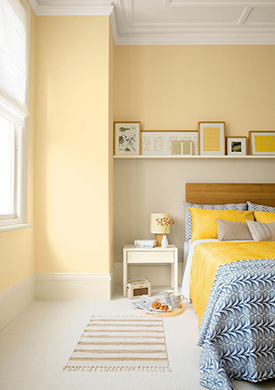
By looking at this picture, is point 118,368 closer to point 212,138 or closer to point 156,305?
point 156,305

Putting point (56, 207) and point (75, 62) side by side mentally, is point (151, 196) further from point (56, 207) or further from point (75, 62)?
point (75, 62)

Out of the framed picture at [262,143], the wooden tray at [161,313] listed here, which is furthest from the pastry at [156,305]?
the framed picture at [262,143]

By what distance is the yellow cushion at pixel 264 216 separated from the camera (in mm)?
3360

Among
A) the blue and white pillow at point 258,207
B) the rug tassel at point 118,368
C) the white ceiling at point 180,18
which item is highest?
the white ceiling at point 180,18

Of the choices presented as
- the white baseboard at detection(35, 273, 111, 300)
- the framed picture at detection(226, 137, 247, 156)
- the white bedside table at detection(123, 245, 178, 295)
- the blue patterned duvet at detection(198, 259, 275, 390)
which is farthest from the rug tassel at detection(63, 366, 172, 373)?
the framed picture at detection(226, 137, 247, 156)

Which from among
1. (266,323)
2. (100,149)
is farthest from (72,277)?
(266,323)

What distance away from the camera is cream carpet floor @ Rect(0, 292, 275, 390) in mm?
1729

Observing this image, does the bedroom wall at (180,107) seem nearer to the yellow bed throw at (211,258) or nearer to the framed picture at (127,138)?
the framed picture at (127,138)

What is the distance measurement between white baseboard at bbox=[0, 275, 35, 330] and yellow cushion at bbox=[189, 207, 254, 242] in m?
1.72

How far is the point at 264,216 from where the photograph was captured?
11.2ft

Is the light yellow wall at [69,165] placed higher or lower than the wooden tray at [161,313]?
higher

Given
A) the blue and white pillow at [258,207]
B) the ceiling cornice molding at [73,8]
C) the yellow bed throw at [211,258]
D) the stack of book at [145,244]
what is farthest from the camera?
the blue and white pillow at [258,207]

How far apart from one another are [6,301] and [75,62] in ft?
7.74

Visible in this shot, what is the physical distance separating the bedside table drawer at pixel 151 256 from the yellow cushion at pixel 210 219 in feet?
1.04
